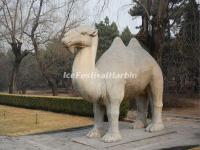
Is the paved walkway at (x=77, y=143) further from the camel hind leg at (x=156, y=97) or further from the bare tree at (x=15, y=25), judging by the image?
the bare tree at (x=15, y=25)

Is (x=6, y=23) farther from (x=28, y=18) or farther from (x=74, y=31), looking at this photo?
(x=74, y=31)

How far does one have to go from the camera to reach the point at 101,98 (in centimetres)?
726

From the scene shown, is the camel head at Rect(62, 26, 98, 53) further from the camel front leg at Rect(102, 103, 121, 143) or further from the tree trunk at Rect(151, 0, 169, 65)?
the tree trunk at Rect(151, 0, 169, 65)

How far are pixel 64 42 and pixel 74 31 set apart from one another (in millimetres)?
362

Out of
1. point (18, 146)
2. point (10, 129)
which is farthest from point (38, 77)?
point (18, 146)

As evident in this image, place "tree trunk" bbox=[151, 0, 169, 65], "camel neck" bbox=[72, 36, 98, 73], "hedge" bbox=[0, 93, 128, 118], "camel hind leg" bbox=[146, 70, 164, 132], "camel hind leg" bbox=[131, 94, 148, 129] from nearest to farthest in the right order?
1. "camel neck" bbox=[72, 36, 98, 73]
2. "camel hind leg" bbox=[146, 70, 164, 132]
3. "camel hind leg" bbox=[131, 94, 148, 129]
4. "tree trunk" bbox=[151, 0, 169, 65]
5. "hedge" bbox=[0, 93, 128, 118]

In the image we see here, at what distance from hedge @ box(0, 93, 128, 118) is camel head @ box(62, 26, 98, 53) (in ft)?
17.3

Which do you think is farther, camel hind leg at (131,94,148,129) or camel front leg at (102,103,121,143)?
camel hind leg at (131,94,148,129)

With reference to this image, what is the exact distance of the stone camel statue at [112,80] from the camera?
7.05 m

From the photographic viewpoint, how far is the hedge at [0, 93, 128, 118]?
13.3 m

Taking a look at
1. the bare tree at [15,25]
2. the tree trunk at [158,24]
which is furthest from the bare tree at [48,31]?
the tree trunk at [158,24]

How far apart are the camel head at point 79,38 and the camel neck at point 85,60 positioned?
118 mm

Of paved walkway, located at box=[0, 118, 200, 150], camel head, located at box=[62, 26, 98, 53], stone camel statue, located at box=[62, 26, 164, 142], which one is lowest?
paved walkway, located at box=[0, 118, 200, 150]

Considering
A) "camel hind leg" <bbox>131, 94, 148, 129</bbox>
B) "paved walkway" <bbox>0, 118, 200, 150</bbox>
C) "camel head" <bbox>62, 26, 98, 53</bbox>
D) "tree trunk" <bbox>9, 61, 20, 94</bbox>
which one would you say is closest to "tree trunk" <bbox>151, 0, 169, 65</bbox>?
"camel hind leg" <bbox>131, 94, 148, 129</bbox>
